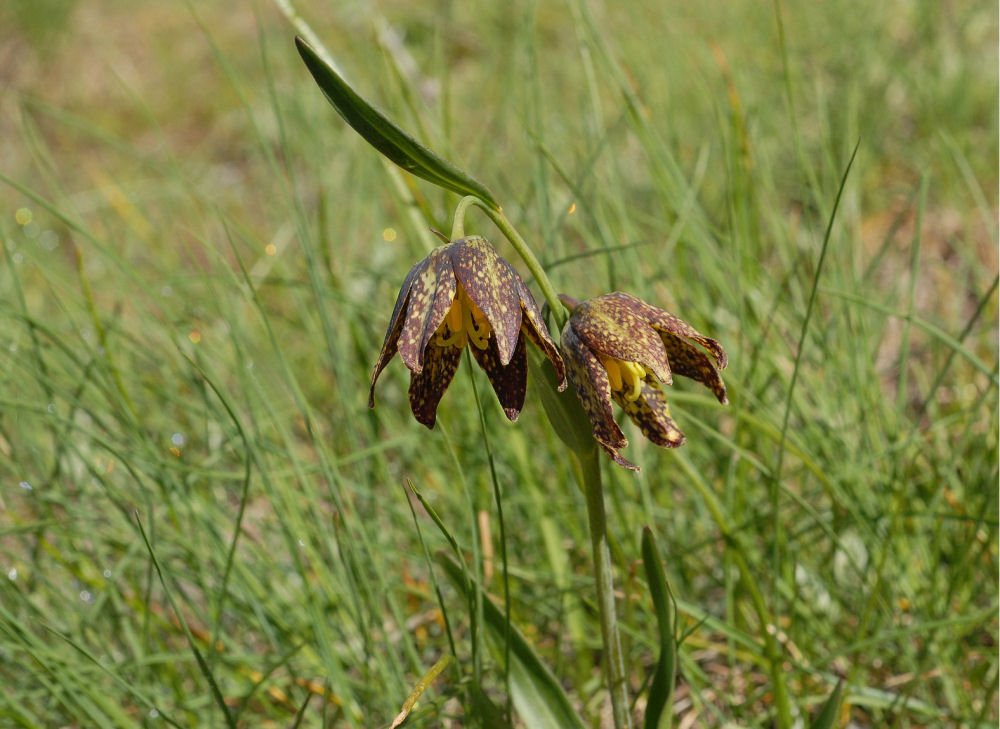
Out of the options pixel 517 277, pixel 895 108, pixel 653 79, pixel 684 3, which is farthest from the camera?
pixel 684 3

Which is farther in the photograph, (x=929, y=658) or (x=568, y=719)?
(x=929, y=658)

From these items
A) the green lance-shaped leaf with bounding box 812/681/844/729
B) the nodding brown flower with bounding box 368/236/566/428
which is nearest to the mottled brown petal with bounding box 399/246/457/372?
the nodding brown flower with bounding box 368/236/566/428

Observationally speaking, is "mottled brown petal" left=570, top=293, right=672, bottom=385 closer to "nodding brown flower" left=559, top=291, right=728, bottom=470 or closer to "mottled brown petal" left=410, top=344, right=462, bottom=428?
"nodding brown flower" left=559, top=291, right=728, bottom=470

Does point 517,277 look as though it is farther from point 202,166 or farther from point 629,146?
point 202,166

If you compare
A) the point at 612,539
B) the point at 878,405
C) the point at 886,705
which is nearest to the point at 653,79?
the point at 878,405

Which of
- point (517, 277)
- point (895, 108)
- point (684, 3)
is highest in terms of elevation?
point (684, 3)

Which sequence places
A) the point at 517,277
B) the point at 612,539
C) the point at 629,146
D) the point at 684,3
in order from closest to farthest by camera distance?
1. the point at 517,277
2. the point at 612,539
3. the point at 629,146
4. the point at 684,3

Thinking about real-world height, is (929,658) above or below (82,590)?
below
